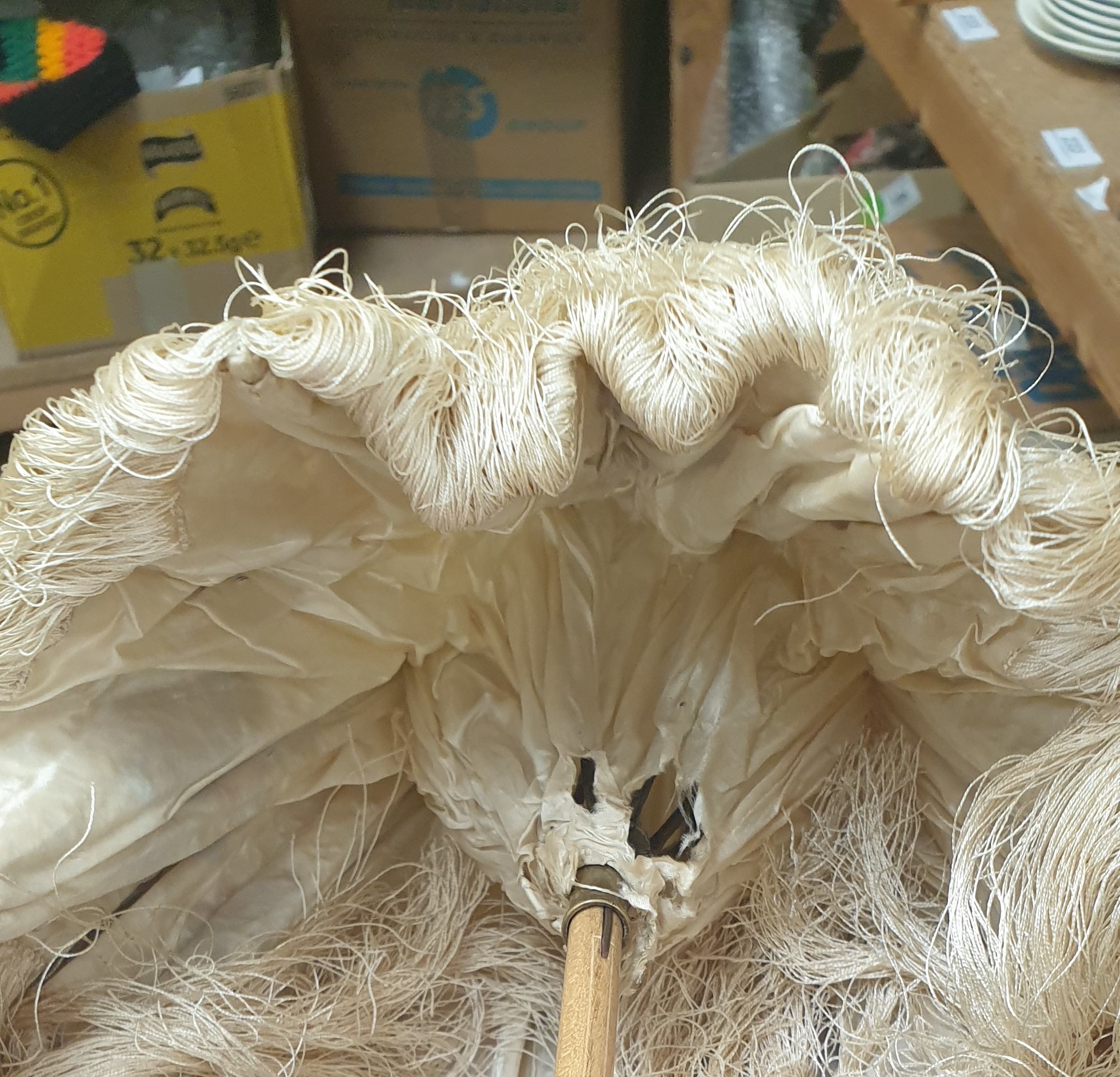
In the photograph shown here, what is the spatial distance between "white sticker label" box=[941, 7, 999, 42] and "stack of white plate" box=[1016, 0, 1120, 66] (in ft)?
0.10

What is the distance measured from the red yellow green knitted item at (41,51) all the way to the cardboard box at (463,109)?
7.6 inches

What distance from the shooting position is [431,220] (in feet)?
3.45

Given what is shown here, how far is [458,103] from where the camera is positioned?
0.96 metres

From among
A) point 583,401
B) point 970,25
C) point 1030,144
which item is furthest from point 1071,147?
point 583,401

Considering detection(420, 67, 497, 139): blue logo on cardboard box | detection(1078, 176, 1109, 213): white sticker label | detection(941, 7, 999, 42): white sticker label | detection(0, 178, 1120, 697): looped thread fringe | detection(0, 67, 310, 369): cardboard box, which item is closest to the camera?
detection(0, 178, 1120, 697): looped thread fringe

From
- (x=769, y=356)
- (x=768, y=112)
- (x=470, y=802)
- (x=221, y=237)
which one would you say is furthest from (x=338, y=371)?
(x=768, y=112)

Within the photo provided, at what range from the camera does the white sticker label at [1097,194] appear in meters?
0.59

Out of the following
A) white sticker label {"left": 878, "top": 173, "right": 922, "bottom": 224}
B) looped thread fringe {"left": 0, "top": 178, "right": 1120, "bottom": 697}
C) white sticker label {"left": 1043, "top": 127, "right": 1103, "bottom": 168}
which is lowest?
white sticker label {"left": 878, "top": 173, "right": 922, "bottom": 224}

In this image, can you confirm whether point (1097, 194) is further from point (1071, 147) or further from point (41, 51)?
point (41, 51)

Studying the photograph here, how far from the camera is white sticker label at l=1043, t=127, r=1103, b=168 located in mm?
614

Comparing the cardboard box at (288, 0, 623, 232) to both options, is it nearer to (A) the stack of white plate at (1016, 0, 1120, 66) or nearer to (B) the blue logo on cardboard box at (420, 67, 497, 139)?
(B) the blue logo on cardboard box at (420, 67, 497, 139)

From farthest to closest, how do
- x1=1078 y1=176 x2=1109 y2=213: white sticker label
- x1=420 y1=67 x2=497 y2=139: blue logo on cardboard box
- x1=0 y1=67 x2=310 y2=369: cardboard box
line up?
x1=420 y1=67 x2=497 y2=139: blue logo on cardboard box, x1=0 y1=67 x2=310 y2=369: cardboard box, x1=1078 y1=176 x2=1109 y2=213: white sticker label

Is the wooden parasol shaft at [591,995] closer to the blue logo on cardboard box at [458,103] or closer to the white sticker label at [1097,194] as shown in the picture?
the white sticker label at [1097,194]

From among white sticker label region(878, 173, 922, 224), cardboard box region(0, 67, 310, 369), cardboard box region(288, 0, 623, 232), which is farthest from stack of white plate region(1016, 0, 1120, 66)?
cardboard box region(0, 67, 310, 369)
